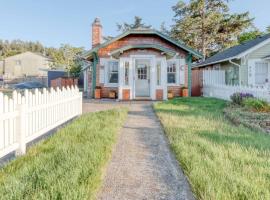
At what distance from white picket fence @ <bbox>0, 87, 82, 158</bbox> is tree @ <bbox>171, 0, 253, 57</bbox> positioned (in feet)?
115

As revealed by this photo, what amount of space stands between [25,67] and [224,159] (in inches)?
2627

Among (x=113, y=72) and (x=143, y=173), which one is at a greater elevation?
(x=113, y=72)

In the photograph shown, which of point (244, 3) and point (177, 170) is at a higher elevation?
point (244, 3)

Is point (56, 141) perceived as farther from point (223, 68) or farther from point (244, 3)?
point (244, 3)

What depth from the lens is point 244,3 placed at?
37.4 metres

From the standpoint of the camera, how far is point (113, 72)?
1717 centimetres

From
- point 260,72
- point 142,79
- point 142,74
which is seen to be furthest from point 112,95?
point 260,72

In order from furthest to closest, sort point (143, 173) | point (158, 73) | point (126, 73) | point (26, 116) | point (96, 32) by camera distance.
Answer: point (96, 32) → point (158, 73) → point (126, 73) → point (26, 116) → point (143, 173)

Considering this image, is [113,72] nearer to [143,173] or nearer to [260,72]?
[260,72]

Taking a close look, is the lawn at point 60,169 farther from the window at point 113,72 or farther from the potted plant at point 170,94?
the window at point 113,72

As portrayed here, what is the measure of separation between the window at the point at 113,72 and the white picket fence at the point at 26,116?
9600mm

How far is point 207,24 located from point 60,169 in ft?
127

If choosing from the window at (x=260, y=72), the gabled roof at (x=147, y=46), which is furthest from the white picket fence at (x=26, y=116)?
the window at (x=260, y=72)

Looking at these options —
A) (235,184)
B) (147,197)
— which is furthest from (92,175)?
(235,184)
